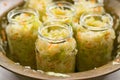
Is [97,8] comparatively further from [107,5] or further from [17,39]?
[17,39]

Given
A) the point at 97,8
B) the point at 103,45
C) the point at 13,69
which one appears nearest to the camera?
the point at 13,69

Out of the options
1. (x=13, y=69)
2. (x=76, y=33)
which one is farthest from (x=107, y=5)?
(x=13, y=69)

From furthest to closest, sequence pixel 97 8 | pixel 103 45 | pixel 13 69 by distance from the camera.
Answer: pixel 97 8 < pixel 103 45 < pixel 13 69

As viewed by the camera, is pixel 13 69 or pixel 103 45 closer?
pixel 13 69

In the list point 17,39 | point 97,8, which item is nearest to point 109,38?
point 97,8

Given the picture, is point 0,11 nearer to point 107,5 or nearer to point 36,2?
point 36,2

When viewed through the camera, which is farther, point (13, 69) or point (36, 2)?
point (36, 2)
